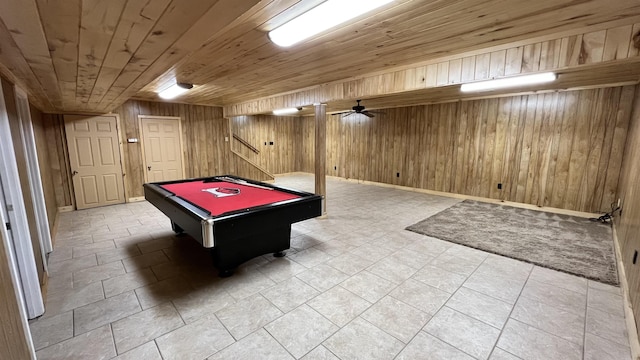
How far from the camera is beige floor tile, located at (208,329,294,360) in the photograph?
5.80 ft

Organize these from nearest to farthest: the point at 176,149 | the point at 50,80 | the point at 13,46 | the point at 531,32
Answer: the point at 13,46 → the point at 531,32 → the point at 50,80 → the point at 176,149

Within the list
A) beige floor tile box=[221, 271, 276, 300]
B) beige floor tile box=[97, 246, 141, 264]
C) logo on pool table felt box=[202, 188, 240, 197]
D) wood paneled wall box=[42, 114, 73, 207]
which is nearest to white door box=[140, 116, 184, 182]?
wood paneled wall box=[42, 114, 73, 207]

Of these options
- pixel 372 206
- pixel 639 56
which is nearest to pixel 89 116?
pixel 372 206

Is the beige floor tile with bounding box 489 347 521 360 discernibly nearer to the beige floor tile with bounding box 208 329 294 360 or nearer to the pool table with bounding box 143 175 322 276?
the beige floor tile with bounding box 208 329 294 360

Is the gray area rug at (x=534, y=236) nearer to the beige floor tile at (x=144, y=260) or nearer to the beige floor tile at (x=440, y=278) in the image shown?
the beige floor tile at (x=440, y=278)

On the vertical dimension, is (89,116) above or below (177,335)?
above

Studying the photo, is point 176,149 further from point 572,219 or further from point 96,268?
point 572,219

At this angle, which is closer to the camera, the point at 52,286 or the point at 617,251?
the point at 52,286

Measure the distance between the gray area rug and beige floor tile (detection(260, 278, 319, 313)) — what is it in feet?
7.55

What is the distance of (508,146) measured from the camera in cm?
561

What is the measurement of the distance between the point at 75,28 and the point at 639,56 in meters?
3.83

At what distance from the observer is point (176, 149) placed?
6.75 m

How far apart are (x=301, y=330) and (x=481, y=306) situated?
162 centimetres

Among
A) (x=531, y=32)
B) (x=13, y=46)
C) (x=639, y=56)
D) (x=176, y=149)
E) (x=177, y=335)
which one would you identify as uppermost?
(x=531, y=32)
